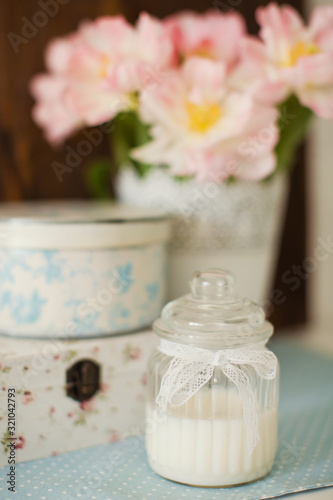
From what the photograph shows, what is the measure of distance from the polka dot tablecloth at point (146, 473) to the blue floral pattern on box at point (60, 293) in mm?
139

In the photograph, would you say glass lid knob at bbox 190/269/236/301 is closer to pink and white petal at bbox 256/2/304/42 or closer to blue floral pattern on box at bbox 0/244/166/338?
blue floral pattern on box at bbox 0/244/166/338

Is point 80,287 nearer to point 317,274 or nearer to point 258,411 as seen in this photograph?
point 258,411

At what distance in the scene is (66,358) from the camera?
637 mm

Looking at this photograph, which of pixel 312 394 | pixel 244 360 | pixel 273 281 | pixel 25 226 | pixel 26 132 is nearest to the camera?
pixel 244 360

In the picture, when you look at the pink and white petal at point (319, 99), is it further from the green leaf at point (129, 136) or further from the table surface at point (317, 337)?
the table surface at point (317, 337)

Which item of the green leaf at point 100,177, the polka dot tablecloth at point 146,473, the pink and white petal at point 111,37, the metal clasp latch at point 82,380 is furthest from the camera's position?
the green leaf at point 100,177

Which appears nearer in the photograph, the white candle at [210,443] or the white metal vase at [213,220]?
the white candle at [210,443]

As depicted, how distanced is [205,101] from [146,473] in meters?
0.43

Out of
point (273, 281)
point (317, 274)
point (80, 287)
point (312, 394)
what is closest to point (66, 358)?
point (80, 287)

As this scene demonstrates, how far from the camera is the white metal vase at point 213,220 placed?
83 cm

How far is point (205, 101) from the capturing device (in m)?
0.72

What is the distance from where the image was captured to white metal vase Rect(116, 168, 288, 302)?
2.74 feet

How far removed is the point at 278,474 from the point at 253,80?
1.50 feet

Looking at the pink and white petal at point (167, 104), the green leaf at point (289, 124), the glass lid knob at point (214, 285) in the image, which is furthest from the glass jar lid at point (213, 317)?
the green leaf at point (289, 124)
